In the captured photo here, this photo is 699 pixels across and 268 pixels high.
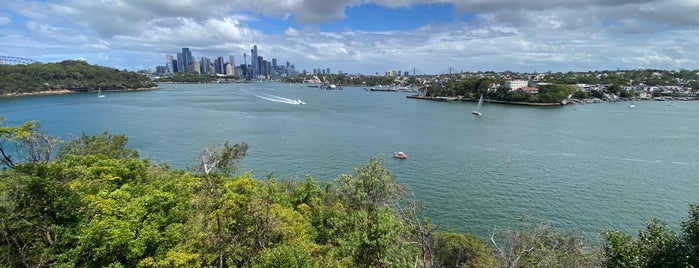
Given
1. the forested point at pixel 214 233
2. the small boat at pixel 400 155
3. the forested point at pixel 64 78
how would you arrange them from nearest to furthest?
the forested point at pixel 214 233
the small boat at pixel 400 155
the forested point at pixel 64 78

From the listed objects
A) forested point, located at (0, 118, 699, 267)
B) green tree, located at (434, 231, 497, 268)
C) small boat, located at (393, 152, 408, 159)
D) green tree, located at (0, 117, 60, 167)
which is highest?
green tree, located at (0, 117, 60, 167)

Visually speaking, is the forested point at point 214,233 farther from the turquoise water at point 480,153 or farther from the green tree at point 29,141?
the turquoise water at point 480,153

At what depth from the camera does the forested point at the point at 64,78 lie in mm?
81500

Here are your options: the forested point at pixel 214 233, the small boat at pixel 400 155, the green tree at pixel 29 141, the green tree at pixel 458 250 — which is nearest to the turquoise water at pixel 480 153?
the small boat at pixel 400 155

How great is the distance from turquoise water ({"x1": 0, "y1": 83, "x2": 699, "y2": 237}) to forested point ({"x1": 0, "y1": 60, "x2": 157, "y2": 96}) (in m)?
38.2

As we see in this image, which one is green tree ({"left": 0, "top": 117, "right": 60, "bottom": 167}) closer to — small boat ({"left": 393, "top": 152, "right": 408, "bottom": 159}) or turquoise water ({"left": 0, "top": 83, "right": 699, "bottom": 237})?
turquoise water ({"left": 0, "top": 83, "right": 699, "bottom": 237})

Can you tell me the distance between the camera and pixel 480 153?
28812mm

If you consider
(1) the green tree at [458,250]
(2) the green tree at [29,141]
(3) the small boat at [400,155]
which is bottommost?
(3) the small boat at [400,155]

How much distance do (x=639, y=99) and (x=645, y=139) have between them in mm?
61696

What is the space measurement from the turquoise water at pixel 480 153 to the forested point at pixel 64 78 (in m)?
38.2

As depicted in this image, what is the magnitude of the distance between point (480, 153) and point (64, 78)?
10599cm

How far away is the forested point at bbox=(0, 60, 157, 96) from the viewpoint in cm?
8150

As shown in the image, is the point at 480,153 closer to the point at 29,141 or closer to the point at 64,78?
the point at 29,141

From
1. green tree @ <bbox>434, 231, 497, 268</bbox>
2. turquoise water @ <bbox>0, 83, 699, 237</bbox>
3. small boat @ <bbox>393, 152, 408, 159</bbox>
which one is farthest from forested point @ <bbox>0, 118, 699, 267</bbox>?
small boat @ <bbox>393, 152, 408, 159</bbox>
